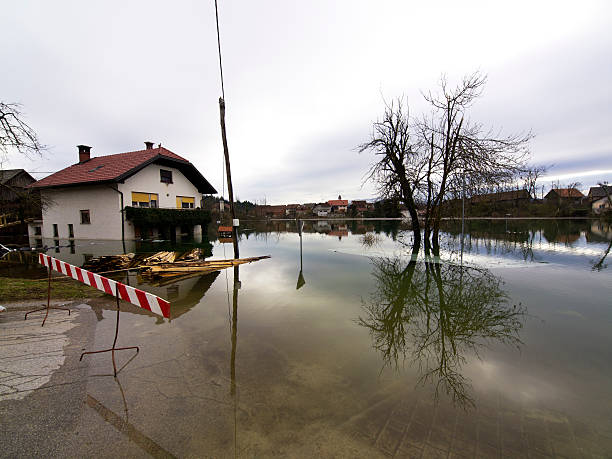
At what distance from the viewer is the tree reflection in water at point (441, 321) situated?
3.54 meters

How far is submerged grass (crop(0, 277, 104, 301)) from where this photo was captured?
618 cm

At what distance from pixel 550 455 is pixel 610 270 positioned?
37.0ft

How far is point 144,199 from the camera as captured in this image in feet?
64.0

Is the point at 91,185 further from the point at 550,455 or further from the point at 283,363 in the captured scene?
the point at 550,455

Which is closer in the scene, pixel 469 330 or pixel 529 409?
pixel 529 409

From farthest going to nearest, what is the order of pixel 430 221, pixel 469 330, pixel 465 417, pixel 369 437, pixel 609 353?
pixel 430 221, pixel 469 330, pixel 609 353, pixel 465 417, pixel 369 437

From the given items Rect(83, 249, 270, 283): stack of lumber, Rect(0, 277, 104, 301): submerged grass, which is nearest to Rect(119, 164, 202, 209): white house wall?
Rect(83, 249, 270, 283): stack of lumber

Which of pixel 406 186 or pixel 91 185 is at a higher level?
pixel 91 185

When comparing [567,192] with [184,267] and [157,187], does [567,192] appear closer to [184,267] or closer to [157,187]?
[157,187]

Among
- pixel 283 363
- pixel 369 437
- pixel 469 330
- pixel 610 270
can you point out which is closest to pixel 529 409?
pixel 369 437

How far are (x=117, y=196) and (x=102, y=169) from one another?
3799mm

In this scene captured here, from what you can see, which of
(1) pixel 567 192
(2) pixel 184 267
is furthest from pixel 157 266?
(1) pixel 567 192

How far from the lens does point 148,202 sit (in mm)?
19828

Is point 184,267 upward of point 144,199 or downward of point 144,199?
downward
